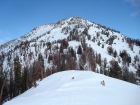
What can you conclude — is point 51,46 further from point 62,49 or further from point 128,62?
A: point 128,62

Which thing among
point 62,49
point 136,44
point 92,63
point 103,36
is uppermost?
point 103,36

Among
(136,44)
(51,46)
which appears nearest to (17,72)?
(51,46)

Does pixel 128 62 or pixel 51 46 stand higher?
pixel 51 46

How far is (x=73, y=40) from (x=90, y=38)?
912 inches

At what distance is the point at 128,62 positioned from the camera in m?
135

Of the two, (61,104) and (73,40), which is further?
(73,40)

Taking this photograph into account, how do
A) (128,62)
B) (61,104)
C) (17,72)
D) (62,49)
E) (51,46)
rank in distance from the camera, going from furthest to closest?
(51,46) < (62,49) < (128,62) < (17,72) < (61,104)

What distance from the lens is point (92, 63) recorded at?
111 m

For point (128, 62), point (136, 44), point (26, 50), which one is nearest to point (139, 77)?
point (128, 62)

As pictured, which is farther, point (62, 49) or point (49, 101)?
point (62, 49)

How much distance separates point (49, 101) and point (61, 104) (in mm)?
1510

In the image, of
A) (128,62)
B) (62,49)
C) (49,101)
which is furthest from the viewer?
(62,49)

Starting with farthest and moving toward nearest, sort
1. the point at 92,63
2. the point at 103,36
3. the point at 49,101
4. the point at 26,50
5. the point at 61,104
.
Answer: the point at 103,36
the point at 26,50
the point at 92,63
the point at 49,101
the point at 61,104

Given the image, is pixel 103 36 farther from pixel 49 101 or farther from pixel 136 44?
pixel 49 101
